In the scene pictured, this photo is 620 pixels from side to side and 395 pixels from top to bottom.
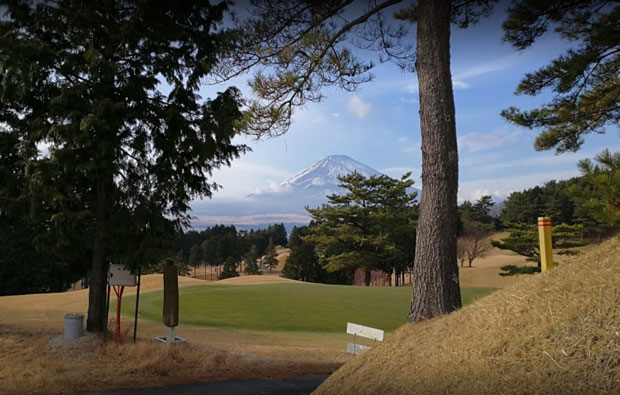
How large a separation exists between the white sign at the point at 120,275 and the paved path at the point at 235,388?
109 inches

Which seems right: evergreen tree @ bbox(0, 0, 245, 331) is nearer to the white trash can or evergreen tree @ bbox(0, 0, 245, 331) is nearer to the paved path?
the white trash can

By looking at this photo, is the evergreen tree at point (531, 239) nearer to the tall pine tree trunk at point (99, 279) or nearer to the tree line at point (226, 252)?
the tall pine tree trunk at point (99, 279)

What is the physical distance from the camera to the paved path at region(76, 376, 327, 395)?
6.31 m

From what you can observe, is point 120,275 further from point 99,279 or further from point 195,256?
point 195,256

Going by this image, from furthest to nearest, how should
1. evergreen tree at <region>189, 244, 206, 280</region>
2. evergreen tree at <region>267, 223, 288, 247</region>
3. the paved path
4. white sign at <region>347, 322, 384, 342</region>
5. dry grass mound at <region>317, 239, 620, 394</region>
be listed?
evergreen tree at <region>267, 223, 288, 247</region>
evergreen tree at <region>189, 244, 206, 280</region>
white sign at <region>347, 322, 384, 342</region>
the paved path
dry grass mound at <region>317, 239, 620, 394</region>

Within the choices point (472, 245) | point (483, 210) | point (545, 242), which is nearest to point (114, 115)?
point (545, 242)

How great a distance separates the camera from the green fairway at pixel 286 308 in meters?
15.0

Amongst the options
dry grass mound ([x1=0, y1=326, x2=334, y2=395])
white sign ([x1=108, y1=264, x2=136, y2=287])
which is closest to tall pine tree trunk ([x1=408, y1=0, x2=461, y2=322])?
dry grass mound ([x1=0, y1=326, x2=334, y2=395])

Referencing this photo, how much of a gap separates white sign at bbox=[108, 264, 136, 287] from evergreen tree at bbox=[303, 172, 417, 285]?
102ft

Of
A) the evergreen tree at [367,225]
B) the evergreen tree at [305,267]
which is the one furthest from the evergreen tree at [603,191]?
the evergreen tree at [305,267]

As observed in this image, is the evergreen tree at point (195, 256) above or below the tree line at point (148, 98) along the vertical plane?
below

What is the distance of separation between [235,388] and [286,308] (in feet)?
36.5

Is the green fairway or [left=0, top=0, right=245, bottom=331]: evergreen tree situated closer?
[left=0, top=0, right=245, bottom=331]: evergreen tree

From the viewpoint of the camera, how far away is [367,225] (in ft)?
136
